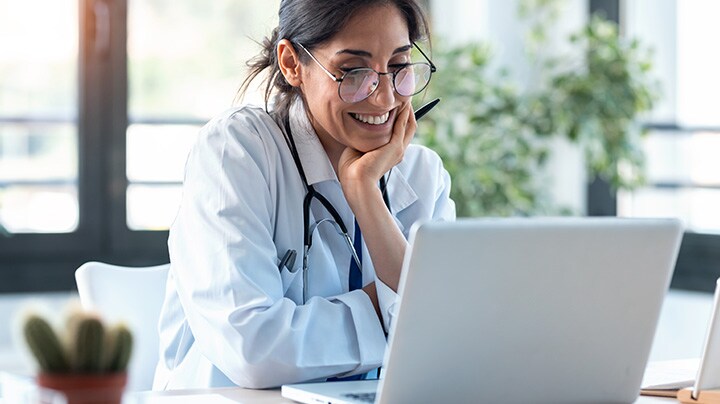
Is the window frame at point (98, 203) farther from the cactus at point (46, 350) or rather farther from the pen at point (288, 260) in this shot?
the cactus at point (46, 350)

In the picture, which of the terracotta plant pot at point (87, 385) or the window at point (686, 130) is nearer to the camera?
the terracotta plant pot at point (87, 385)

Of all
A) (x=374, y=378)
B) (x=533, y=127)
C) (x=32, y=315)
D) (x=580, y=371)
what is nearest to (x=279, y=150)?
(x=374, y=378)

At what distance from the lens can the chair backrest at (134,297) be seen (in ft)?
6.07

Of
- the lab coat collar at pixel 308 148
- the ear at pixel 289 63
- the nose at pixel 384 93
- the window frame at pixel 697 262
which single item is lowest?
the window frame at pixel 697 262

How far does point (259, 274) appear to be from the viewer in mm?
A: 1641

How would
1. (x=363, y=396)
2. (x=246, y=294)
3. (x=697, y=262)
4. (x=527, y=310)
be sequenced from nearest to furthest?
(x=527, y=310), (x=363, y=396), (x=246, y=294), (x=697, y=262)

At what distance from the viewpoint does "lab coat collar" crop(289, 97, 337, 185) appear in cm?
186

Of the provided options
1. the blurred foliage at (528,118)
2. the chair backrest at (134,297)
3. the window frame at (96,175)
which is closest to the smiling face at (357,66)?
the chair backrest at (134,297)

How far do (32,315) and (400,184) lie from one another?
1168mm

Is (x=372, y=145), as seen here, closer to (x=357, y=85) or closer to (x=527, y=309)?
(x=357, y=85)

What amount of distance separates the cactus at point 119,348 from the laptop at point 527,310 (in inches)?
12.8

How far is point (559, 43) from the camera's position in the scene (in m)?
4.18

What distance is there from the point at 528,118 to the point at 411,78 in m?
2.05

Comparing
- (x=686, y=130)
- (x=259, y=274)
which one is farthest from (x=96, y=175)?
(x=259, y=274)
